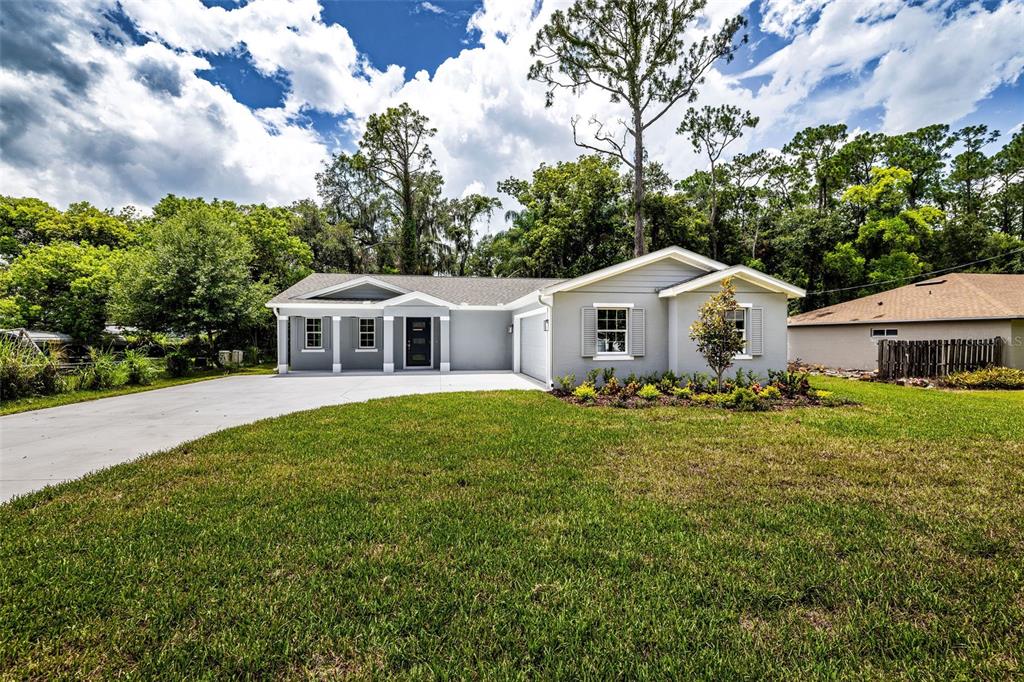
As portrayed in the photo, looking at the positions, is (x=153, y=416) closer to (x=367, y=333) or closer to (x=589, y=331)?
(x=367, y=333)

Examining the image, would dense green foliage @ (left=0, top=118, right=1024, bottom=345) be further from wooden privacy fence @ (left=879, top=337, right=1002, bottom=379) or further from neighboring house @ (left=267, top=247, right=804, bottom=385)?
wooden privacy fence @ (left=879, top=337, right=1002, bottom=379)

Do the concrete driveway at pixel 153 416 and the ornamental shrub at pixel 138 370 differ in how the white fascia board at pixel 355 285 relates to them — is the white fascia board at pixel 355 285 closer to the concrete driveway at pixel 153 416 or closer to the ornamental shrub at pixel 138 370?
the concrete driveway at pixel 153 416

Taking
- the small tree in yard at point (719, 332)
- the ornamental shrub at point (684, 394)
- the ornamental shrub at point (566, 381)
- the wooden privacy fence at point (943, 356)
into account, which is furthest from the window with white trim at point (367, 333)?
the wooden privacy fence at point (943, 356)

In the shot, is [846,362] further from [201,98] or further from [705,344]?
[201,98]

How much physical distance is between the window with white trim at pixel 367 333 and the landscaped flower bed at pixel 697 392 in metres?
9.32

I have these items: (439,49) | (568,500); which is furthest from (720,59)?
(568,500)

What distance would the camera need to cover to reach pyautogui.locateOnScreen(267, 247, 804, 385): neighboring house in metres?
11.7

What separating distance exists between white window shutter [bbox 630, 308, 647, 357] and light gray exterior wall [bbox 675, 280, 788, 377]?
3.18 feet

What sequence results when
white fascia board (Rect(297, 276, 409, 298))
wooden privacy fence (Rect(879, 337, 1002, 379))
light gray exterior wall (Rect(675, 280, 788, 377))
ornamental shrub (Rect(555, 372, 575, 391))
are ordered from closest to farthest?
ornamental shrub (Rect(555, 372, 575, 391)), light gray exterior wall (Rect(675, 280, 788, 377)), wooden privacy fence (Rect(879, 337, 1002, 379)), white fascia board (Rect(297, 276, 409, 298))

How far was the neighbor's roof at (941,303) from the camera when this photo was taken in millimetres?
14344

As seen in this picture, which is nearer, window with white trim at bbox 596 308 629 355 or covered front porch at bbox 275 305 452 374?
window with white trim at bbox 596 308 629 355

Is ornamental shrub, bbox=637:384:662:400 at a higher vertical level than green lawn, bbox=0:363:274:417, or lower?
higher

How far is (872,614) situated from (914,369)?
15.5 metres

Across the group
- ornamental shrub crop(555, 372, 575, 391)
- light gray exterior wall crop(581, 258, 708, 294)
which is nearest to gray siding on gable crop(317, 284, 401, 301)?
ornamental shrub crop(555, 372, 575, 391)
